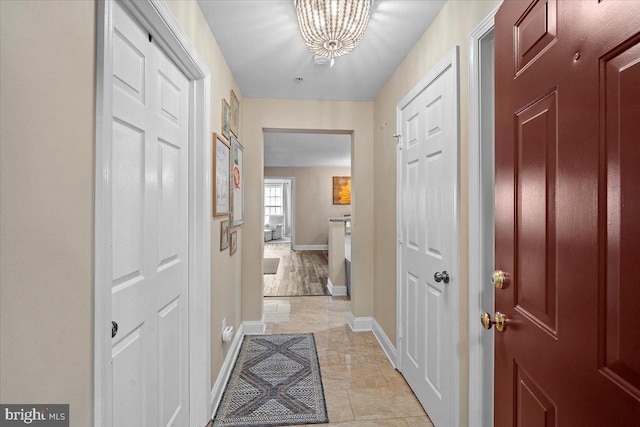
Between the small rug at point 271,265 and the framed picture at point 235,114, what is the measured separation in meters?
3.85

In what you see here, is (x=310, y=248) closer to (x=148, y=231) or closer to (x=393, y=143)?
(x=393, y=143)

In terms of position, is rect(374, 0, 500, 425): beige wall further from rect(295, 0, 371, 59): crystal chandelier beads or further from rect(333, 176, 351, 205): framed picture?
rect(333, 176, 351, 205): framed picture

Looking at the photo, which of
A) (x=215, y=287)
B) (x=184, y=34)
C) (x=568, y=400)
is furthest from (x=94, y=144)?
→ (x=215, y=287)

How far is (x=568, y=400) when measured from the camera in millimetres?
683

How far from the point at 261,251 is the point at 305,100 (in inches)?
64.1

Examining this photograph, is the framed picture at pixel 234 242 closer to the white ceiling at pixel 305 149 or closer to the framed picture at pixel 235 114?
the framed picture at pixel 235 114

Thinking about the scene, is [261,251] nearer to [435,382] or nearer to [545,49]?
[435,382]

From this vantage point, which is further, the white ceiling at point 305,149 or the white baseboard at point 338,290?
the white ceiling at point 305,149

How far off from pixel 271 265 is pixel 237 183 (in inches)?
170

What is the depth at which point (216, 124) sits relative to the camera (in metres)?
2.09

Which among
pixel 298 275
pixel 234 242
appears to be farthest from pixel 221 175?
pixel 298 275

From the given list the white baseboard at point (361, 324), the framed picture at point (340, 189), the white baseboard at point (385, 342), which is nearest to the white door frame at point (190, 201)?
the white baseboard at point (385, 342)

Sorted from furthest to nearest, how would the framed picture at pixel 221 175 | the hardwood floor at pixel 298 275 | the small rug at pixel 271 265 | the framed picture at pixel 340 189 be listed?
the framed picture at pixel 340 189 < the small rug at pixel 271 265 < the hardwood floor at pixel 298 275 < the framed picture at pixel 221 175

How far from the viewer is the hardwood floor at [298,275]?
4852mm
